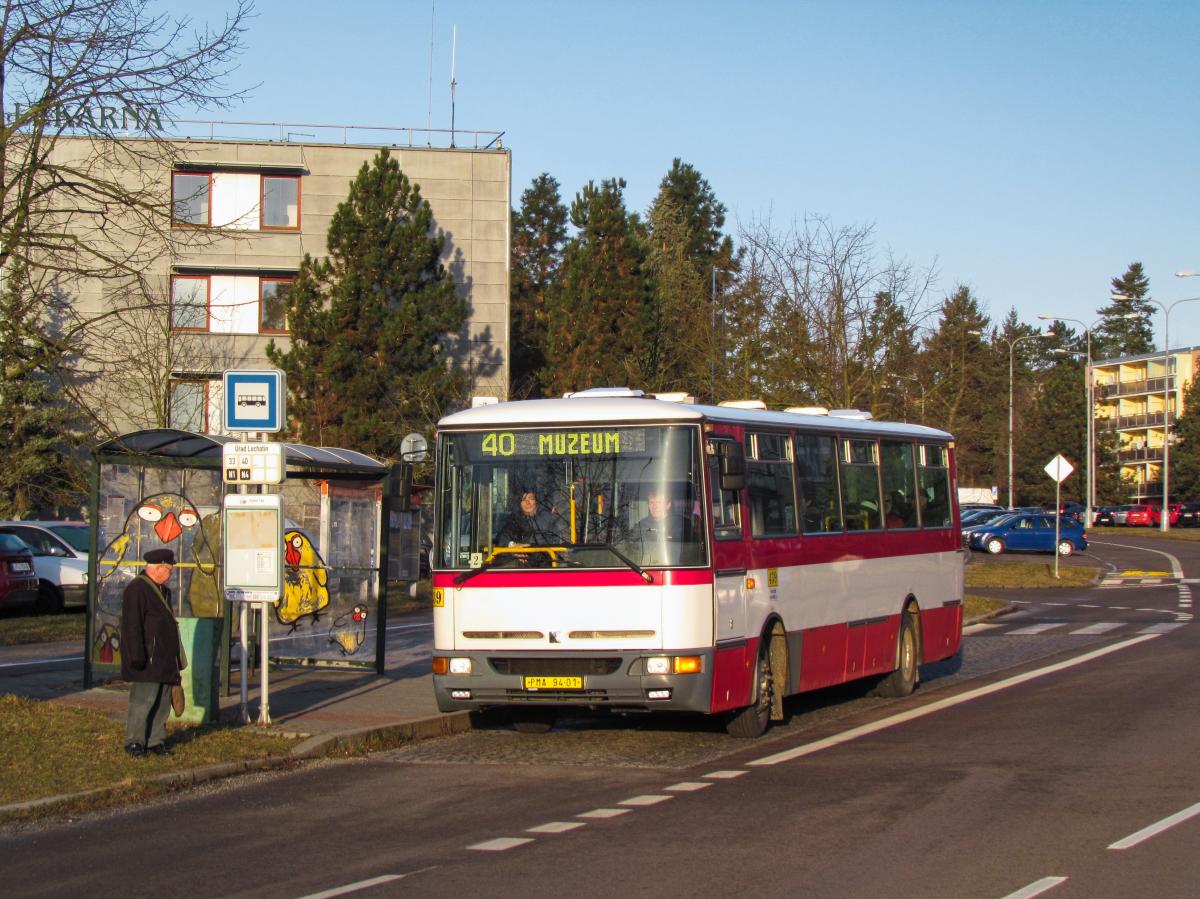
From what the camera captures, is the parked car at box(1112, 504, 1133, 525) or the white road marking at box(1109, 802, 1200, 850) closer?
the white road marking at box(1109, 802, 1200, 850)

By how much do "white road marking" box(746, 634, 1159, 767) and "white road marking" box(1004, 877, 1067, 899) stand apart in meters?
4.47

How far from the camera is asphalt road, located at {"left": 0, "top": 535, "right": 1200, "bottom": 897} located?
7938 mm

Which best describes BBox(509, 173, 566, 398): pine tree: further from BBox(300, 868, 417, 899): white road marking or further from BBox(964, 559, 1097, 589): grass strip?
BBox(300, 868, 417, 899): white road marking

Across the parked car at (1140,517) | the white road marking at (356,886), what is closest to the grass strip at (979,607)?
the white road marking at (356,886)

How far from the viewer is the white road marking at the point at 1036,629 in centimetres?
2614

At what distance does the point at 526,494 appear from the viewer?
1295 cm

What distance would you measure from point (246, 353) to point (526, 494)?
38630 millimetres

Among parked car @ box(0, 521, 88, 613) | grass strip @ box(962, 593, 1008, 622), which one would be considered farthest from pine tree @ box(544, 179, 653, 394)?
parked car @ box(0, 521, 88, 613)

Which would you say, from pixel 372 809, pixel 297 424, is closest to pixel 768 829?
pixel 372 809

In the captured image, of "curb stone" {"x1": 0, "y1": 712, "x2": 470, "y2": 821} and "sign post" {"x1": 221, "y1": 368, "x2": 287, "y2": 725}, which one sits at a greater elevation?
"sign post" {"x1": 221, "y1": 368, "x2": 287, "y2": 725}

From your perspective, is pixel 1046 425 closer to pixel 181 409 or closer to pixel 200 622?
pixel 181 409

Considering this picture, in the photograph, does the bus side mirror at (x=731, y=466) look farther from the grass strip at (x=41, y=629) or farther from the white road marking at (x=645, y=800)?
the grass strip at (x=41, y=629)

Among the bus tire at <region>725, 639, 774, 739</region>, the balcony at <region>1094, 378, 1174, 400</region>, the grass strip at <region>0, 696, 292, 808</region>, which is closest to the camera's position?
the grass strip at <region>0, 696, 292, 808</region>

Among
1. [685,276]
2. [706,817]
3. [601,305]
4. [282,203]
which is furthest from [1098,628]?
[685,276]
